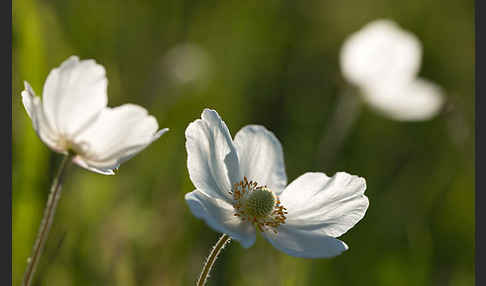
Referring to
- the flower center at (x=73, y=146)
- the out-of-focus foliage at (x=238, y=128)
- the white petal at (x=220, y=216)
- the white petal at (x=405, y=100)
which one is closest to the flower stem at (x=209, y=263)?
the white petal at (x=220, y=216)

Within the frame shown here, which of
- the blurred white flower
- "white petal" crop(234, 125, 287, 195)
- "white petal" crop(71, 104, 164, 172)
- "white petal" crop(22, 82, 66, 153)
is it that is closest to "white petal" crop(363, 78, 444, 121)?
the blurred white flower

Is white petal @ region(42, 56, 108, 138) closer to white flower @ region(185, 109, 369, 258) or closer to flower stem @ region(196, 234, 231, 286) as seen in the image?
white flower @ region(185, 109, 369, 258)

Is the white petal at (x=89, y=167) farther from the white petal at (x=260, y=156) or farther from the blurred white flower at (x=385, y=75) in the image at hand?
the blurred white flower at (x=385, y=75)

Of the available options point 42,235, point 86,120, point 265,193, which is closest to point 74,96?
point 86,120

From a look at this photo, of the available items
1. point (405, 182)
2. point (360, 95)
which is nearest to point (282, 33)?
point (360, 95)

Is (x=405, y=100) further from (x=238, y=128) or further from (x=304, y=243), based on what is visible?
(x=304, y=243)

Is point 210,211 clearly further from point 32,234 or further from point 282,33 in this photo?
point 282,33
